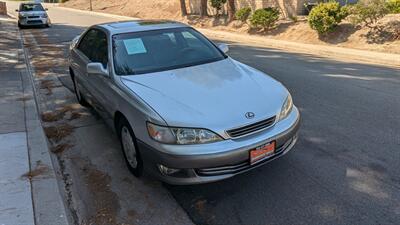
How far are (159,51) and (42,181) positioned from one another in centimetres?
197

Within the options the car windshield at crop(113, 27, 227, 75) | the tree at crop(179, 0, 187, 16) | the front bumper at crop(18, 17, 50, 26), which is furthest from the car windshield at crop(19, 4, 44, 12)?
the car windshield at crop(113, 27, 227, 75)

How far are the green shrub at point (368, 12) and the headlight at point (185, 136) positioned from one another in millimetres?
11284

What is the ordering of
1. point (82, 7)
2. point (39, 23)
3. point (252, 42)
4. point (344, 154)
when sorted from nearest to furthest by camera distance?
point (344, 154)
point (252, 42)
point (39, 23)
point (82, 7)

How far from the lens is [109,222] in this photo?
3346 millimetres

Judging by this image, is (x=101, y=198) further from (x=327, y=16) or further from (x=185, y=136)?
(x=327, y=16)

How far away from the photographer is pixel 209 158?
3254 millimetres

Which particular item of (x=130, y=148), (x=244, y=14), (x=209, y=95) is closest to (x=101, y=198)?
(x=130, y=148)

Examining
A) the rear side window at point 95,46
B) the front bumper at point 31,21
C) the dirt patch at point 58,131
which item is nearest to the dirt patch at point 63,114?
the dirt patch at point 58,131

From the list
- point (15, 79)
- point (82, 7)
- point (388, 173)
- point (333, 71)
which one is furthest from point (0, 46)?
point (82, 7)

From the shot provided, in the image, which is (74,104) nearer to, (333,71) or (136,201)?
(136,201)

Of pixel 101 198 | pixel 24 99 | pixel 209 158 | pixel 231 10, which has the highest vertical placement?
pixel 231 10

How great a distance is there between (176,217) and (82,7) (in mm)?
46385

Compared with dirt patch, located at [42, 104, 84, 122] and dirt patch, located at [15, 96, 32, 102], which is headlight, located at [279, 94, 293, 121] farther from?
dirt patch, located at [15, 96, 32, 102]

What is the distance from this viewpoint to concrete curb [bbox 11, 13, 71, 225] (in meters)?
3.31
